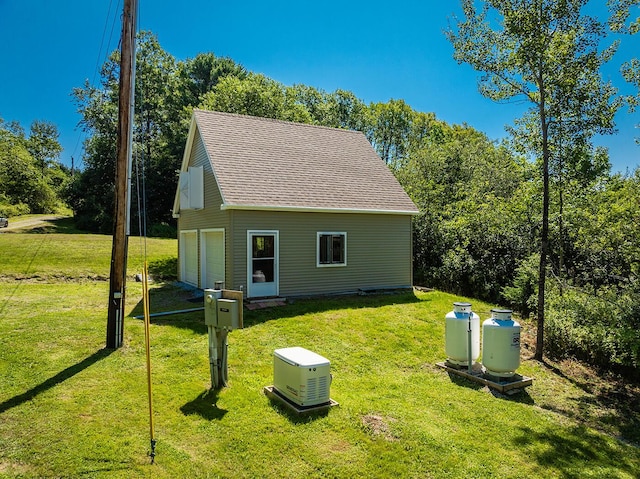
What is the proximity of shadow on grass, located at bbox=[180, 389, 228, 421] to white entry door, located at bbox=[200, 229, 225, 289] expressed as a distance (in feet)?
21.5

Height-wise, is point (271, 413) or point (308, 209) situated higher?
point (308, 209)

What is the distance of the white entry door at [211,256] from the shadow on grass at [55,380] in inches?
203

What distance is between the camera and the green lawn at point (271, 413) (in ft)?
14.5

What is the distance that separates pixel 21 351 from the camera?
719 centimetres

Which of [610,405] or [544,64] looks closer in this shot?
[610,405]

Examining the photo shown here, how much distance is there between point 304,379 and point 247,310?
549 centimetres

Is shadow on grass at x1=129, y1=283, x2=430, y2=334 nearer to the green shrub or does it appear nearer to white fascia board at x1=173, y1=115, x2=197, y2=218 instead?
white fascia board at x1=173, y1=115, x2=197, y2=218

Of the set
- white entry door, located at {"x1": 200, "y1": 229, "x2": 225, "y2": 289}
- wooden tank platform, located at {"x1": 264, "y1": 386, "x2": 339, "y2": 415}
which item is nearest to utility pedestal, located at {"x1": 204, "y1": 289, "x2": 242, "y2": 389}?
wooden tank platform, located at {"x1": 264, "y1": 386, "x2": 339, "y2": 415}

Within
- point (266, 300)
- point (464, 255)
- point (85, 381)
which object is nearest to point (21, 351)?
point (85, 381)

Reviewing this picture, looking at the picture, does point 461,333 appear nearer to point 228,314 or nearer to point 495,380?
point 495,380

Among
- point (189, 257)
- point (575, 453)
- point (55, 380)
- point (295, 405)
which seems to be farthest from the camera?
point (189, 257)

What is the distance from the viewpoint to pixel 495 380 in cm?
709

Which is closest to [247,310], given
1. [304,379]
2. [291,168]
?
[291,168]

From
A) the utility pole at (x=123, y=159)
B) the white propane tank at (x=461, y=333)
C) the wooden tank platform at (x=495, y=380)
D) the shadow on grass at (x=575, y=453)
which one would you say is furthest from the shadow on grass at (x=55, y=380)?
the shadow on grass at (x=575, y=453)
